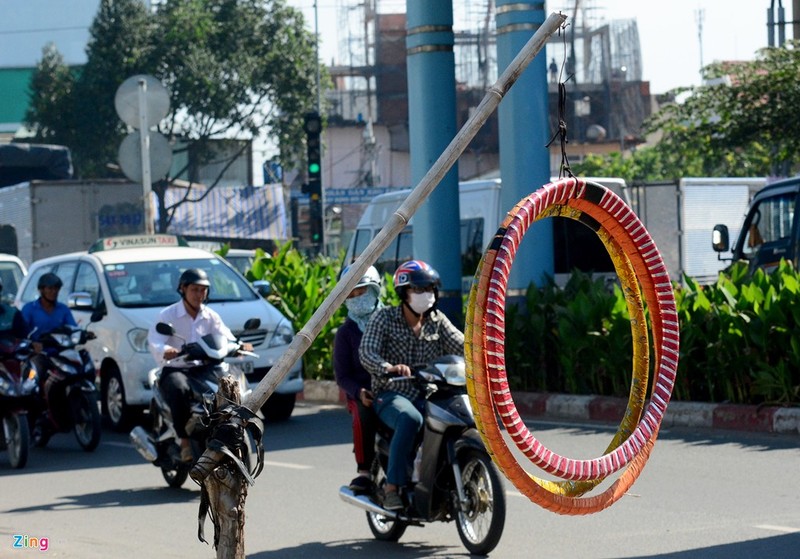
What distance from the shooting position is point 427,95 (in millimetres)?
14453

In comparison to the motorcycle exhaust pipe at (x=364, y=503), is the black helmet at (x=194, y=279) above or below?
above

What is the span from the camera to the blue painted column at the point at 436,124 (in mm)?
14359

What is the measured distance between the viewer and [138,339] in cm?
1395

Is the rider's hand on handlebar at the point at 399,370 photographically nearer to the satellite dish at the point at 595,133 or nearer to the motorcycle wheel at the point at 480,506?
the motorcycle wheel at the point at 480,506

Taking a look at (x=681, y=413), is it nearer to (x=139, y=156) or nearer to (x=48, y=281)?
(x=48, y=281)

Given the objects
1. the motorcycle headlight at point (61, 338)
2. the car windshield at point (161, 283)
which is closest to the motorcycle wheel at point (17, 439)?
the motorcycle headlight at point (61, 338)

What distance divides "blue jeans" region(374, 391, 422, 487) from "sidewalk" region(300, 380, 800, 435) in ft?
15.0

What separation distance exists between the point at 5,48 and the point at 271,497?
58989mm

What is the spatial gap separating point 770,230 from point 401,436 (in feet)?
34.9

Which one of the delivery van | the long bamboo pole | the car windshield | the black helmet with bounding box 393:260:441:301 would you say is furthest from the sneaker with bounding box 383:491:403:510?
the delivery van

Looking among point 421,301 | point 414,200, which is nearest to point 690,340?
point 421,301

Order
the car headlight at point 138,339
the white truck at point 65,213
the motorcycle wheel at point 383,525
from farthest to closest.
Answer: the white truck at point 65,213, the car headlight at point 138,339, the motorcycle wheel at point 383,525

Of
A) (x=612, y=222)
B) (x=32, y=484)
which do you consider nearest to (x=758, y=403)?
(x=32, y=484)

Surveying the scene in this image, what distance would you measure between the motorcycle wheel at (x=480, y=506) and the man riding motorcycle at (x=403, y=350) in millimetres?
377
